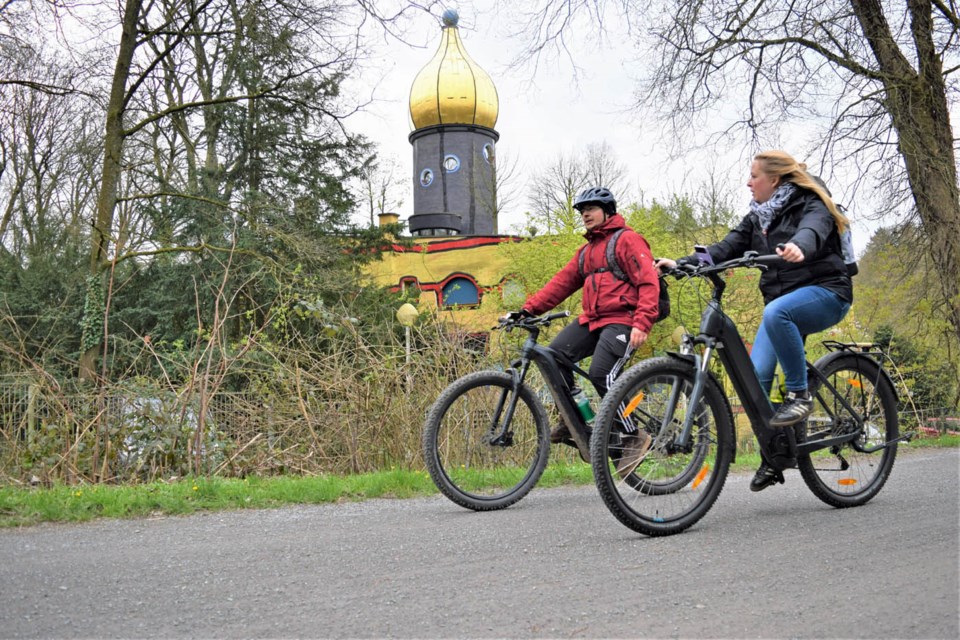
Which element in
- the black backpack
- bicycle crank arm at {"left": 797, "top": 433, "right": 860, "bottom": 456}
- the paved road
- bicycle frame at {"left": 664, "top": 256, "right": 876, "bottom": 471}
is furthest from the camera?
the black backpack

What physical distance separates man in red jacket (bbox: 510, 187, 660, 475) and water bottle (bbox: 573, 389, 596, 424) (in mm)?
65

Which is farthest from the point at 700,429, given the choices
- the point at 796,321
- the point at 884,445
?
the point at 884,445

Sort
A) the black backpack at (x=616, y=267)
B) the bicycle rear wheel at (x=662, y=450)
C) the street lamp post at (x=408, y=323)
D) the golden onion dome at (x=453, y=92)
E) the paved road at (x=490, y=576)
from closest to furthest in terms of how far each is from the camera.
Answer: the paved road at (x=490, y=576) → the bicycle rear wheel at (x=662, y=450) → the black backpack at (x=616, y=267) → the street lamp post at (x=408, y=323) → the golden onion dome at (x=453, y=92)

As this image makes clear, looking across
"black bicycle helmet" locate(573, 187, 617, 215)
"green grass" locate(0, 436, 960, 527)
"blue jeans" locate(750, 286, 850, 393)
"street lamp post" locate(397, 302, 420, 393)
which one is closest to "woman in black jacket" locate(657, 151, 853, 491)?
"blue jeans" locate(750, 286, 850, 393)

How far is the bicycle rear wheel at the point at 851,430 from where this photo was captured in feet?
16.1

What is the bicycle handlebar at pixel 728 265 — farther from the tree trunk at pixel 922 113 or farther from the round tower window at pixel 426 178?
the round tower window at pixel 426 178

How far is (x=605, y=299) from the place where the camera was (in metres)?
5.50

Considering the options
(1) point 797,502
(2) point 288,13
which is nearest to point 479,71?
(2) point 288,13

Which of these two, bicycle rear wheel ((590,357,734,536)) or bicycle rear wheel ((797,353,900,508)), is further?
bicycle rear wheel ((797,353,900,508))

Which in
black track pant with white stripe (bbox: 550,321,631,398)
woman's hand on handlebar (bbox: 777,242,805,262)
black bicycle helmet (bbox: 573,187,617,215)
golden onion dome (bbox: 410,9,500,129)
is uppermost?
golden onion dome (bbox: 410,9,500,129)

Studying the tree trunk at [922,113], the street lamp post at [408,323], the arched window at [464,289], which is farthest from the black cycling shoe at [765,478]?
the arched window at [464,289]

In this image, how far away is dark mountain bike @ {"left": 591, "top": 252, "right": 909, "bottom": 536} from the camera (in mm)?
4137

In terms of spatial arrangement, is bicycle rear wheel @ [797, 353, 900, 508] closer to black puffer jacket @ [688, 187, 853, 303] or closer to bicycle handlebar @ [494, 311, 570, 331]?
black puffer jacket @ [688, 187, 853, 303]

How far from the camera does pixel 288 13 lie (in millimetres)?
14812
